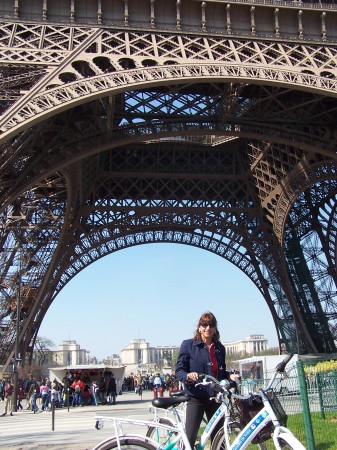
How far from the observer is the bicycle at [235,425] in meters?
4.01

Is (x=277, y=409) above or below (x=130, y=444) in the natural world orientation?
above

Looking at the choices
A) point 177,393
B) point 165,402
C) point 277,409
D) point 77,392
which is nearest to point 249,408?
point 277,409

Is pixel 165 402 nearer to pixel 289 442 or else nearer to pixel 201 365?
pixel 201 365

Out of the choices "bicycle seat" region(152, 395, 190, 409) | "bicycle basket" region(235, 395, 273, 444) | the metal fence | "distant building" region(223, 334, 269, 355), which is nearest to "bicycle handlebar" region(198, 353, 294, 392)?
"bicycle basket" region(235, 395, 273, 444)

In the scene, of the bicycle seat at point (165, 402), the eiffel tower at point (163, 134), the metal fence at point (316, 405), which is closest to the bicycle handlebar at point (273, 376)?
the bicycle seat at point (165, 402)

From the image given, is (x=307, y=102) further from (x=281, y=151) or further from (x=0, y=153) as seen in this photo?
(x=0, y=153)

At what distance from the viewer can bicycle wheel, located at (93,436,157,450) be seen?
14.5 ft

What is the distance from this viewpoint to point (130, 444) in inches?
174

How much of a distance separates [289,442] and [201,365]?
61.0 inches

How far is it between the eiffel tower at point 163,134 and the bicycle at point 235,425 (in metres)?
11.0

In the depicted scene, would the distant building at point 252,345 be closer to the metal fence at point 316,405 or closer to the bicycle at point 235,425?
the metal fence at point 316,405

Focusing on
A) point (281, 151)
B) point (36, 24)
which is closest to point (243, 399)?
point (36, 24)

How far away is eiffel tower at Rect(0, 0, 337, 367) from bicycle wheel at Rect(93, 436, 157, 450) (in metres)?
11.0

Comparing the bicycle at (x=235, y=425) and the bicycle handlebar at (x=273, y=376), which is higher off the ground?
the bicycle handlebar at (x=273, y=376)
